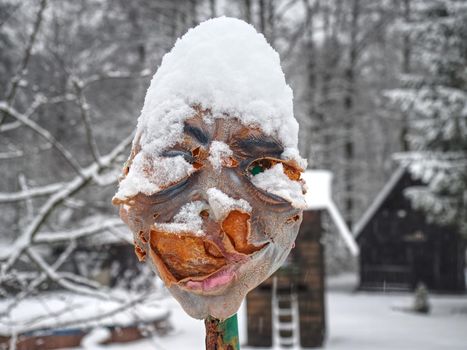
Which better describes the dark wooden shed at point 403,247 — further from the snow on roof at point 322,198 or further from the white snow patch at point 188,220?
the white snow patch at point 188,220

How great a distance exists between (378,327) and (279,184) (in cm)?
1153

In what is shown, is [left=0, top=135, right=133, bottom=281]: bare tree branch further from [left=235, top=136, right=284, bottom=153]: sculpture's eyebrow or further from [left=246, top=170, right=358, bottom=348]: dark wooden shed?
[left=246, top=170, right=358, bottom=348]: dark wooden shed

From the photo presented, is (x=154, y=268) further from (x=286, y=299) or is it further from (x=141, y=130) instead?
(x=286, y=299)

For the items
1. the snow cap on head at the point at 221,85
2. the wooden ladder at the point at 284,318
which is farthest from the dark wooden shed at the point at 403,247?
the snow cap on head at the point at 221,85

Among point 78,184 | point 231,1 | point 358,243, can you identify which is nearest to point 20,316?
point 78,184

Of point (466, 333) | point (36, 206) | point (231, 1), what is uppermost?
point (231, 1)

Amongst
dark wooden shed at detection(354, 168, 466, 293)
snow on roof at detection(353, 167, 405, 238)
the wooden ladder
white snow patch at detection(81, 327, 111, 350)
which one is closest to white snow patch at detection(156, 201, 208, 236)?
the wooden ladder

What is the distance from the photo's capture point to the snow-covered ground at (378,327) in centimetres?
945

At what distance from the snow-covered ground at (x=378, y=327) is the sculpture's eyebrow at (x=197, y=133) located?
773 centimetres

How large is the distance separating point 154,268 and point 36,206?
11.8m

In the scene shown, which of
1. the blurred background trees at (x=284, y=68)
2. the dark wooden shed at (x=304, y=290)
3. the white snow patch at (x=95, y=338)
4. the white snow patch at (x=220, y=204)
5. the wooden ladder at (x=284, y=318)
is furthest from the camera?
the blurred background trees at (x=284, y=68)

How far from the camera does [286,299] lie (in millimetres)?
8711

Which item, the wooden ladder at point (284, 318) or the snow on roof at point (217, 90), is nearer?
the snow on roof at point (217, 90)

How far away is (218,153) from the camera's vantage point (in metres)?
0.83
